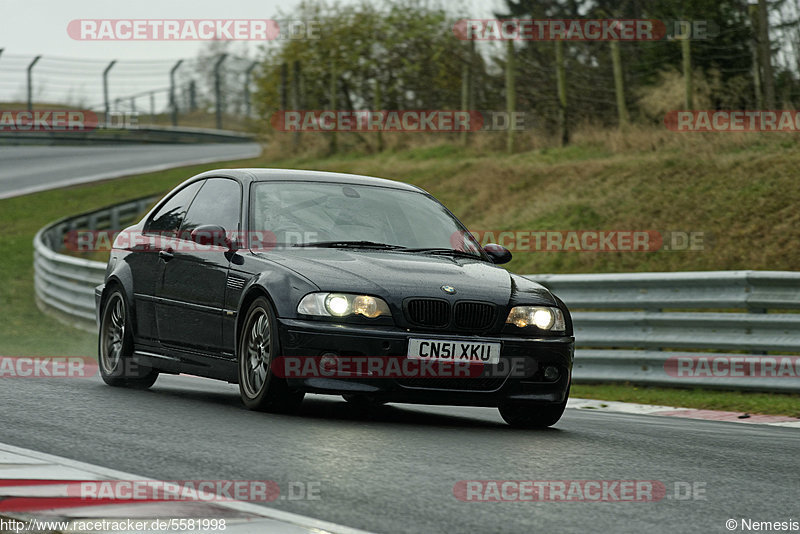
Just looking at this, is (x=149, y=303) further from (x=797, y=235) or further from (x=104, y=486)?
(x=797, y=235)

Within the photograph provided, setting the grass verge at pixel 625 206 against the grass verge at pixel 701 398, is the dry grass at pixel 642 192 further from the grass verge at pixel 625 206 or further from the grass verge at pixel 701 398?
the grass verge at pixel 701 398

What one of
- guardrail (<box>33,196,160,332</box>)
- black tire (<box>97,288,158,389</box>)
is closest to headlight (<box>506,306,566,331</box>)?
black tire (<box>97,288,158,389</box>)

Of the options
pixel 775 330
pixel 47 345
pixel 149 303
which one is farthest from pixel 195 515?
pixel 47 345

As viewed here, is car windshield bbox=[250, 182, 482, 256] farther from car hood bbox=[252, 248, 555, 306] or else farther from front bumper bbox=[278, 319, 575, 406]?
front bumper bbox=[278, 319, 575, 406]

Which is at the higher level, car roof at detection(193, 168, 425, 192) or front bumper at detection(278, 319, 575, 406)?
car roof at detection(193, 168, 425, 192)

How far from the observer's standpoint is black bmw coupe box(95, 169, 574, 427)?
7.12 metres
